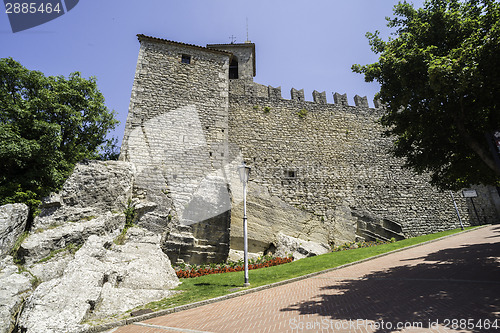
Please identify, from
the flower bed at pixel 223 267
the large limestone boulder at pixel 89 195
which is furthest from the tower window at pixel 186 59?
the flower bed at pixel 223 267

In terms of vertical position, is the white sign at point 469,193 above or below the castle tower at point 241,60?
below

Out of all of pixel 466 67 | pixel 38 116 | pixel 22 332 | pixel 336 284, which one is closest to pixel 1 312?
pixel 22 332

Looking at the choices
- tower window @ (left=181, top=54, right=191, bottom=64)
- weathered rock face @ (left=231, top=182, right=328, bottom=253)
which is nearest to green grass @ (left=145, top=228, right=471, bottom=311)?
weathered rock face @ (left=231, top=182, right=328, bottom=253)

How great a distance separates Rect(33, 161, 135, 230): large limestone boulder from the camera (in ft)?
26.1

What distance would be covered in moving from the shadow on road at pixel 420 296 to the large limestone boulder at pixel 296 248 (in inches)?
189

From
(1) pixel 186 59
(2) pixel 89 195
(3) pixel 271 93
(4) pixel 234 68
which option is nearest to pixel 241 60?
(4) pixel 234 68

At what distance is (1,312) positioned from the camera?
15.7 feet

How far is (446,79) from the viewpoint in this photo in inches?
216

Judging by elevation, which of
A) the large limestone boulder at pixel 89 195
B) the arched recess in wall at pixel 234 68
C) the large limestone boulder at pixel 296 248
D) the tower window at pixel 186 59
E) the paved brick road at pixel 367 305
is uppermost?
the arched recess in wall at pixel 234 68

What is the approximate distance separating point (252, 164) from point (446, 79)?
10890mm

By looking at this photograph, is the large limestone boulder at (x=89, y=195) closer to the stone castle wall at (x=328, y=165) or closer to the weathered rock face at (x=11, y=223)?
the weathered rock face at (x=11, y=223)

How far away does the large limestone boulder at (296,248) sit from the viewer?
1191 cm

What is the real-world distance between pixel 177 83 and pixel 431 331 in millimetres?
14086

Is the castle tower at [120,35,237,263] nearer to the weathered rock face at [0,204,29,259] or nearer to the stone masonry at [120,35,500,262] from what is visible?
the stone masonry at [120,35,500,262]
